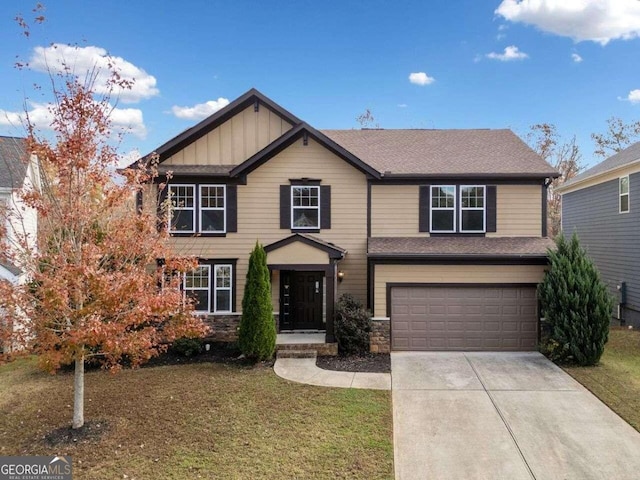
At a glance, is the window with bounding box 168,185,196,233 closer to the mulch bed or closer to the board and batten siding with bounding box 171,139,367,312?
the board and batten siding with bounding box 171,139,367,312

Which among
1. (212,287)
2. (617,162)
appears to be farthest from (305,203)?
(617,162)

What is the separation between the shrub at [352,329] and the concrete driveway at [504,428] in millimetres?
1385

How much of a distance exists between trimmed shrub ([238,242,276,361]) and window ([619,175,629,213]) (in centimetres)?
1358

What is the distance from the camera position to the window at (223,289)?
40.7 ft

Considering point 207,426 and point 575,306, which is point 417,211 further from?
point 207,426

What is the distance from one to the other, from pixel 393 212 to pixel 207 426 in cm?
832

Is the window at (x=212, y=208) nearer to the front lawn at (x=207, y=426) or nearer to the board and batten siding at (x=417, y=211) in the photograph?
the front lawn at (x=207, y=426)

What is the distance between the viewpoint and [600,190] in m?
16.4

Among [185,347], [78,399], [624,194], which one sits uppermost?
[624,194]

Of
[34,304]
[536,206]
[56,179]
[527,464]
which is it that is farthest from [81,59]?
[536,206]

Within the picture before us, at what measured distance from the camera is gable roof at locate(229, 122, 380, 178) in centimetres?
1207

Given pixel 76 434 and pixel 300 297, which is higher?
pixel 300 297

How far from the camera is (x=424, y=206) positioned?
41.2ft

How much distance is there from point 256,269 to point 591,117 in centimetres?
2651
